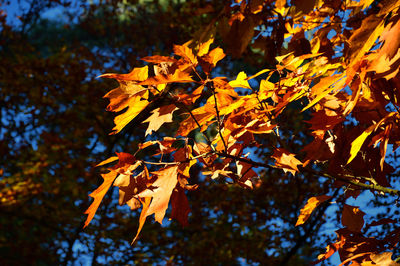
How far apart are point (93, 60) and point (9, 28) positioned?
3174 millimetres

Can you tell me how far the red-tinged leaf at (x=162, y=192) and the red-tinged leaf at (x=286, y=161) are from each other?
446mm

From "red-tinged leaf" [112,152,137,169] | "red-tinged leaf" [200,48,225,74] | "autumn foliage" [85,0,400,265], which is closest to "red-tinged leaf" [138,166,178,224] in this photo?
"autumn foliage" [85,0,400,265]

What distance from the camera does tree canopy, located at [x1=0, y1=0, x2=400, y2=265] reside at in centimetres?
116

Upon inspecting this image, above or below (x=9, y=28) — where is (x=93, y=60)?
below

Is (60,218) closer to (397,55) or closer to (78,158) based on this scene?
(78,158)

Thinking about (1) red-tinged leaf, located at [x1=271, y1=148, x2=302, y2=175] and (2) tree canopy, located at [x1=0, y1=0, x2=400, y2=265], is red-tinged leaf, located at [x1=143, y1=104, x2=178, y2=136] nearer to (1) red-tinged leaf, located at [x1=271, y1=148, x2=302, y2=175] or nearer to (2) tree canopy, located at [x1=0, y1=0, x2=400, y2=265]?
(2) tree canopy, located at [x1=0, y1=0, x2=400, y2=265]

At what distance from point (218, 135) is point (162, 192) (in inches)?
17.1

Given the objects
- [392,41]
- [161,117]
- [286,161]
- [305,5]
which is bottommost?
[286,161]

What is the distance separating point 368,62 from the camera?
38.6 inches

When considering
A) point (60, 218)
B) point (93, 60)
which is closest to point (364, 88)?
point (60, 218)

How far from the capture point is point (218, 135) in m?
1.42

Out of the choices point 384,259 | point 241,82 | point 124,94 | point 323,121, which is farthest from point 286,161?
point 124,94

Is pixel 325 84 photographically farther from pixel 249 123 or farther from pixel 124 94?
pixel 124 94

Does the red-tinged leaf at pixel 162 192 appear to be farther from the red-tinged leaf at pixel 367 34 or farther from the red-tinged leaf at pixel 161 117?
the red-tinged leaf at pixel 367 34
